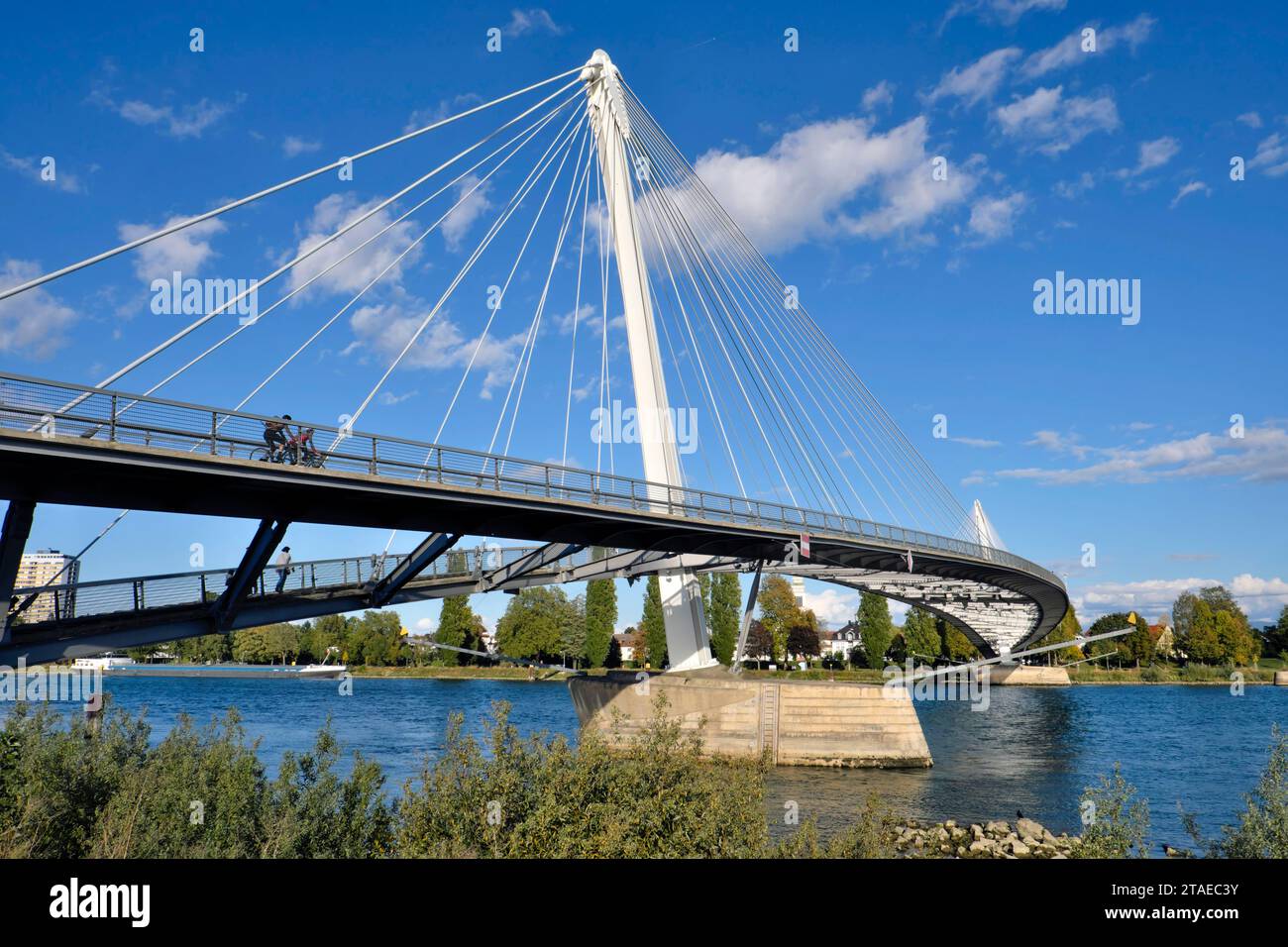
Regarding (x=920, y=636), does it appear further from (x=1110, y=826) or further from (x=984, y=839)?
(x=1110, y=826)

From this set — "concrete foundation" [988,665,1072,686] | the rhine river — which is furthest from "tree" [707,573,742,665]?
"concrete foundation" [988,665,1072,686]

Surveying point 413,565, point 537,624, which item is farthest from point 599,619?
point 413,565

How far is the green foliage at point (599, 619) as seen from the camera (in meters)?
99.2

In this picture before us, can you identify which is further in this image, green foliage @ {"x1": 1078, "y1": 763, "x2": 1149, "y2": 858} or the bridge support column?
the bridge support column

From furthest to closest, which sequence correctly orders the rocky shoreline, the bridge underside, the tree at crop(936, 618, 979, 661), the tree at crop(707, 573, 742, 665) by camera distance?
the tree at crop(936, 618, 979, 661), the tree at crop(707, 573, 742, 665), the rocky shoreline, the bridge underside

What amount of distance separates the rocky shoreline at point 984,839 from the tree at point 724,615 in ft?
208

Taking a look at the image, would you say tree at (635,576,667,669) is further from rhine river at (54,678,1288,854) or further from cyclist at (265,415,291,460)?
cyclist at (265,415,291,460)

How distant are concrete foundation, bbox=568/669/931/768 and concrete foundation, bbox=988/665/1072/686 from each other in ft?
273

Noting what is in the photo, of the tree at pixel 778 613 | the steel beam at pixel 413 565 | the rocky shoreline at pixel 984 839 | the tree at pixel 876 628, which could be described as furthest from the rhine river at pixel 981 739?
the tree at pixel 778 613

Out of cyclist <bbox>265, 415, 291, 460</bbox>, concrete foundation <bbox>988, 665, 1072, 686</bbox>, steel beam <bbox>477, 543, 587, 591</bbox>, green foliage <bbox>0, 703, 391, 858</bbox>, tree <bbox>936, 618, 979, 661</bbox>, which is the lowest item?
concrete foundation <bbox>988, 665, 1072, 686</bbox>

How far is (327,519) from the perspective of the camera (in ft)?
80.1

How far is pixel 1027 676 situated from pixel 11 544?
123 m

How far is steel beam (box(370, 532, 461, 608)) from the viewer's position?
26922 millimetres
